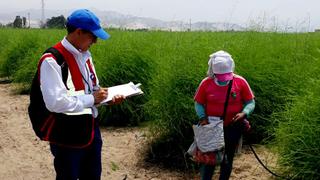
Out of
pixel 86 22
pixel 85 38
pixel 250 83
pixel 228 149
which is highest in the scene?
pixel 86 22

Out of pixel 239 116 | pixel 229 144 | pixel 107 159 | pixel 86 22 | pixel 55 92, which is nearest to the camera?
pixel 55 92

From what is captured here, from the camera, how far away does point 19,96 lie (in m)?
10.3

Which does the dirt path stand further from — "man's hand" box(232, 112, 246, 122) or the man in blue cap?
the man in blue cap

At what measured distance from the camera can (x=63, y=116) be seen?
110 inches

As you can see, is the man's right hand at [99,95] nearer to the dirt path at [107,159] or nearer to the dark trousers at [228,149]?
the dark trousers at [228,149]

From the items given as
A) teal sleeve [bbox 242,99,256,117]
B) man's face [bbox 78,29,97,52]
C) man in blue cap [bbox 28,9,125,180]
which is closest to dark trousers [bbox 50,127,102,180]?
man in blue cap [bbox 28,9,125,180]

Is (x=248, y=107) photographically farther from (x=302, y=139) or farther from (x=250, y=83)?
(x=250, y=83)

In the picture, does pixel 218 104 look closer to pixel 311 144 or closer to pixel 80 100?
pixel 311 144

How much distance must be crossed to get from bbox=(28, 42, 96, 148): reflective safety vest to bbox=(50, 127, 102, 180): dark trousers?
0.08m

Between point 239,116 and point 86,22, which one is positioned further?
point 239,116

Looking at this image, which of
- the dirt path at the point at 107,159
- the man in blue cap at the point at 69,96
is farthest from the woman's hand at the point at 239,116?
the dirt path at the point at 107,159

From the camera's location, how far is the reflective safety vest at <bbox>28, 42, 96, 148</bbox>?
9.05 feet

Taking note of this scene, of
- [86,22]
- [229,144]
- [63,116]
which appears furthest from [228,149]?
[86,22]

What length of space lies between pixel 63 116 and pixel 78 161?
1.14 ft
